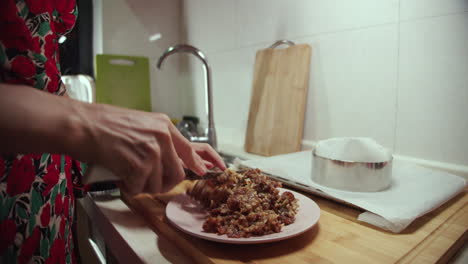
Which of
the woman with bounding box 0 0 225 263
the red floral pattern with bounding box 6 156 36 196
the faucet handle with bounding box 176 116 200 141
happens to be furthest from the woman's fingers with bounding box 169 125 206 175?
the faucet handle with bounding box 176 116 200 141

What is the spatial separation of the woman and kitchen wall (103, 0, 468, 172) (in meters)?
0.61

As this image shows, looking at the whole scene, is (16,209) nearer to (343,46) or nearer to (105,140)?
(105,140)

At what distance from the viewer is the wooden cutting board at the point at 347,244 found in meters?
0.47

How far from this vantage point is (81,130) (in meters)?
0.35

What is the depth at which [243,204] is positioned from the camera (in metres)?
0.57

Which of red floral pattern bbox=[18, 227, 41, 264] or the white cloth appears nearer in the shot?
red floral pattern bbox=[18, 227, 41, 264]

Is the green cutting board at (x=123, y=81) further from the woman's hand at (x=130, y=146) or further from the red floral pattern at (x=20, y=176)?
the woman's hand at (x=130, y=146)

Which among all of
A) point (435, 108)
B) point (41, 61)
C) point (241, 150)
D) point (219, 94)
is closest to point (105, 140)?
point (41, 61)

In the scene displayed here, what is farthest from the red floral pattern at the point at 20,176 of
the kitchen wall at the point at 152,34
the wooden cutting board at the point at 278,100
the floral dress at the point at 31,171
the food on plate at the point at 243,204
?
the kitchen wall at the point at 152,34

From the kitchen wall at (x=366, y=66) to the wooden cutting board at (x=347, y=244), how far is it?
10.9 inches

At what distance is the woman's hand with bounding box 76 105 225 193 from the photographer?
36cm

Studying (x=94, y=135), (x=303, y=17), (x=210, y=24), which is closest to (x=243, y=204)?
(x=94, y=135)

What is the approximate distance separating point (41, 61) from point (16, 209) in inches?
8.8

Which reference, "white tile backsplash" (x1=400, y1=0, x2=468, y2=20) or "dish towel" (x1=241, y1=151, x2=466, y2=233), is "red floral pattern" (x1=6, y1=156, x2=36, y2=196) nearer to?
"dish towel" (x1=241, y1=151, x2=466, y2=233)
